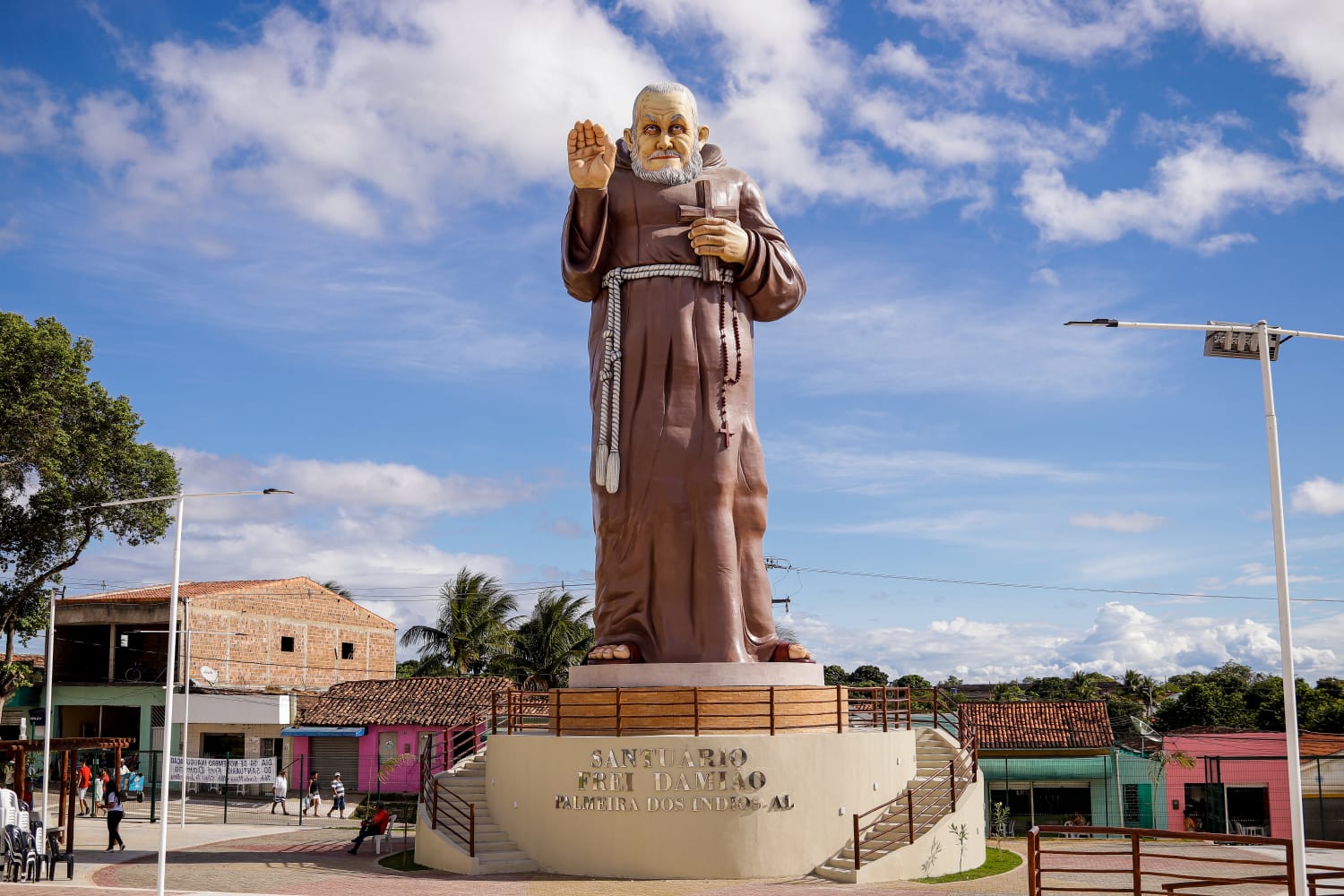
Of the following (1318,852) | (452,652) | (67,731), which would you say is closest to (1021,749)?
(1318,852)

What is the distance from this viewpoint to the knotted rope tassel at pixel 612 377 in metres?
20.6

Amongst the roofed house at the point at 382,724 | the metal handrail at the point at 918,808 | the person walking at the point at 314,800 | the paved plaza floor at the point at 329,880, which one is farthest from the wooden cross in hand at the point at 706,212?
the roofed house at the point at 382,724

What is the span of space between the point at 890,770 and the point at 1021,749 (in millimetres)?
14245

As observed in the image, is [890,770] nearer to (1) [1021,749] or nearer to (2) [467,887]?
(2) [467,887]

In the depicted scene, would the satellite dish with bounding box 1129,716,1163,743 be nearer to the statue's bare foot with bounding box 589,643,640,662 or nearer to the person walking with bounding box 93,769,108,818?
the statue's bare foot with bounding box 589,643,640,662

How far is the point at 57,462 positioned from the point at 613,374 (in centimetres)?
2055

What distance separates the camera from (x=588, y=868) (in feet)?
60.7

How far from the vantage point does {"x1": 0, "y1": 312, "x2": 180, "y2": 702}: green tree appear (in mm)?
33188

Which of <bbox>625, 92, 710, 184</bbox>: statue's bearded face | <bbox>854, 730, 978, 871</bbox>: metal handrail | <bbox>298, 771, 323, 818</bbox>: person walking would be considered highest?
<bbox>625, 92, 710, 184</bbox>: statue's bearded face

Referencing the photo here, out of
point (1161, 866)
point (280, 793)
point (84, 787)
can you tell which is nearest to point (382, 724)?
point (280, 793)

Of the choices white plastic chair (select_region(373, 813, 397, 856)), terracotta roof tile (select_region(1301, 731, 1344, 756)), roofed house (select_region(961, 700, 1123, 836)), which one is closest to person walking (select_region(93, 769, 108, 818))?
white plastic chair (select_region(373, 813, 397, 856))

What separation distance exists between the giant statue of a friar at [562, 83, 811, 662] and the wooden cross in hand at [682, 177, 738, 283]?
0.07 ft

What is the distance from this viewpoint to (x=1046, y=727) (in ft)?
112

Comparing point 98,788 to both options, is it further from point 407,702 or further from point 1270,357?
point 1270,357
